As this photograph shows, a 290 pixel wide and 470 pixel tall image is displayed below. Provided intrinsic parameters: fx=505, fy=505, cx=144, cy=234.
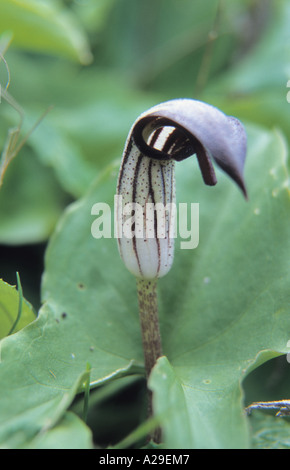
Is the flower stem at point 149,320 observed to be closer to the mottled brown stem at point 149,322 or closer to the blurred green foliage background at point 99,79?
the mottled brown stem at point 149,322

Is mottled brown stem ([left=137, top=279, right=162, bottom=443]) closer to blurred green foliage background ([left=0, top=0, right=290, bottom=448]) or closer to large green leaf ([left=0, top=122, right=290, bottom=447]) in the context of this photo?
large green leaf ([left=0, top=122, right=290, bottom=447])

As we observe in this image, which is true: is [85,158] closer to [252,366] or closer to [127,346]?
[127,346]

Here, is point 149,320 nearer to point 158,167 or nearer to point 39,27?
point 158,167

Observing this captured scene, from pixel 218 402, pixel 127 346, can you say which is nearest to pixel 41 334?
pixel 127 346

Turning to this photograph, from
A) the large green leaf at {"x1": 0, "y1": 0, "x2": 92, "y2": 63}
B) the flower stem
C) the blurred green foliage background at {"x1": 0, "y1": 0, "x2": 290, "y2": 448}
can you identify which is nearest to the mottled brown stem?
the flower stem

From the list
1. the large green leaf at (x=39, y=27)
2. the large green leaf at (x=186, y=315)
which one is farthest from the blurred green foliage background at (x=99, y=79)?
the large green leaf at (x=186, y=315)

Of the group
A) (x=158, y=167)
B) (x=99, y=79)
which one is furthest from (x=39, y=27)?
(x=158, y=167)
